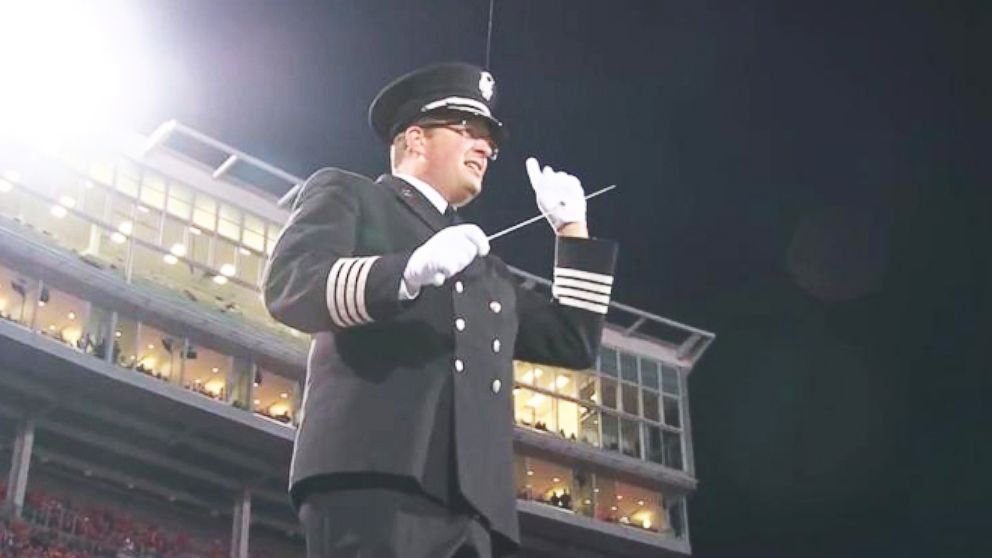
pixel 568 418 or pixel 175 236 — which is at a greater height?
pixel 175 236

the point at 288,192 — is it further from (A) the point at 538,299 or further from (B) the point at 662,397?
(A) the point at 538,299

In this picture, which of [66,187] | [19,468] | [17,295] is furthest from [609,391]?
[19,468]

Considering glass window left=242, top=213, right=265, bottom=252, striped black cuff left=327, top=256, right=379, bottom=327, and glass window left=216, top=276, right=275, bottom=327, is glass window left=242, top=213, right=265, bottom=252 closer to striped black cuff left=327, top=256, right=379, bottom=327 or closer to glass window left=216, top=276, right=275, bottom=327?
glass window left=216, top=276, right=275, bottom=327

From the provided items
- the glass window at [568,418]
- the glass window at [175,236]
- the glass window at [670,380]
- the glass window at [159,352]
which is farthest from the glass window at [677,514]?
the glass window at [175,236]

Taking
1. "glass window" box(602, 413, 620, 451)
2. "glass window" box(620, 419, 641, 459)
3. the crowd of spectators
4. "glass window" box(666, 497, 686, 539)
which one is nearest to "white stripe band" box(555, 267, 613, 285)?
the crowd of spectators

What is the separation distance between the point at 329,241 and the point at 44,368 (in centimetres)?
2327

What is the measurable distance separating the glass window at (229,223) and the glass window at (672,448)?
12423 millimetres

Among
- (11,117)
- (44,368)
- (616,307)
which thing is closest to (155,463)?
(44,368)

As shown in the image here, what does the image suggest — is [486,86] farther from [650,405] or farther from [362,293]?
[650,405]

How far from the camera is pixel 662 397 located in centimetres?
3575

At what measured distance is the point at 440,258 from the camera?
8.63 ft

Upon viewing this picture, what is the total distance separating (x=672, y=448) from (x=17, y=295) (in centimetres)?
1733

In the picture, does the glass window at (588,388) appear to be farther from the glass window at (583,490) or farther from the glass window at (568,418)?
the glass window at (583,490)

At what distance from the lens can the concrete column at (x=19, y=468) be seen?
2344 centimetres
